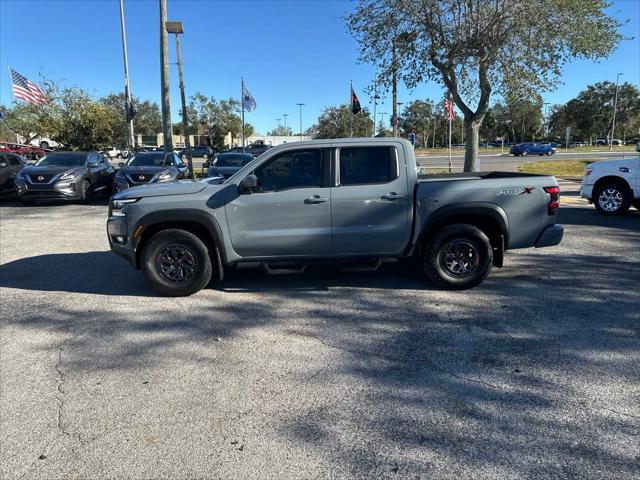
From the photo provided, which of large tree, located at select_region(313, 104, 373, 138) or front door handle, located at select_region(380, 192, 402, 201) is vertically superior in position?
large tree, located at select_region(313, 104, 373, 138)

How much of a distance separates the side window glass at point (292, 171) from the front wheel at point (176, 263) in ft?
3.55

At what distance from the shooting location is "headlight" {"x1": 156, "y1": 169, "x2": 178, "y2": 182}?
1410cm

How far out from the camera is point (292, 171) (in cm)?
579

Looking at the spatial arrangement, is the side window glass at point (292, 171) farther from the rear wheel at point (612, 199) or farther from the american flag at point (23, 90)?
the american flag at point (23, 90)

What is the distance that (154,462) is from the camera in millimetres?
2836

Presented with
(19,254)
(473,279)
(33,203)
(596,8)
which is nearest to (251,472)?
(473,279)

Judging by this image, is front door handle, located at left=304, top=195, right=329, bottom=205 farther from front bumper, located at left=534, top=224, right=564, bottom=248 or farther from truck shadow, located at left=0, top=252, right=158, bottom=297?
front bumper, located at left=534, top=224, right=564, bottom=248

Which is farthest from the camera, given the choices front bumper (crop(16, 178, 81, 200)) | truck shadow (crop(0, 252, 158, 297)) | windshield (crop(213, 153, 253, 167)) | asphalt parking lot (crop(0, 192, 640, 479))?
windshield (crop(213, 153, 253, 167))

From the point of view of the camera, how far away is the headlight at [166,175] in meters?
14.1

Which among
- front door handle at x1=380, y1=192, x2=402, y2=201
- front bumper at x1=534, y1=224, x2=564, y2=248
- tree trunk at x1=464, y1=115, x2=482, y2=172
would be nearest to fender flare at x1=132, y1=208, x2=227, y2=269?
front door handle at x1=380, y1=192, x2=402, y2=201

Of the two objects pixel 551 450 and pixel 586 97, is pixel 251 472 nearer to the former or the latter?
pixel 551 450

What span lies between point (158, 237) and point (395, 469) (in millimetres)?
3988

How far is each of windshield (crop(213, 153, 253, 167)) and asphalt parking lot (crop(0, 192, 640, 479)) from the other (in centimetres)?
1000

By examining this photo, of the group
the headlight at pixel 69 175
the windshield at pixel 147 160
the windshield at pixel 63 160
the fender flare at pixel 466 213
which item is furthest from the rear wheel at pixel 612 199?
the windshield at pixel 63 160
